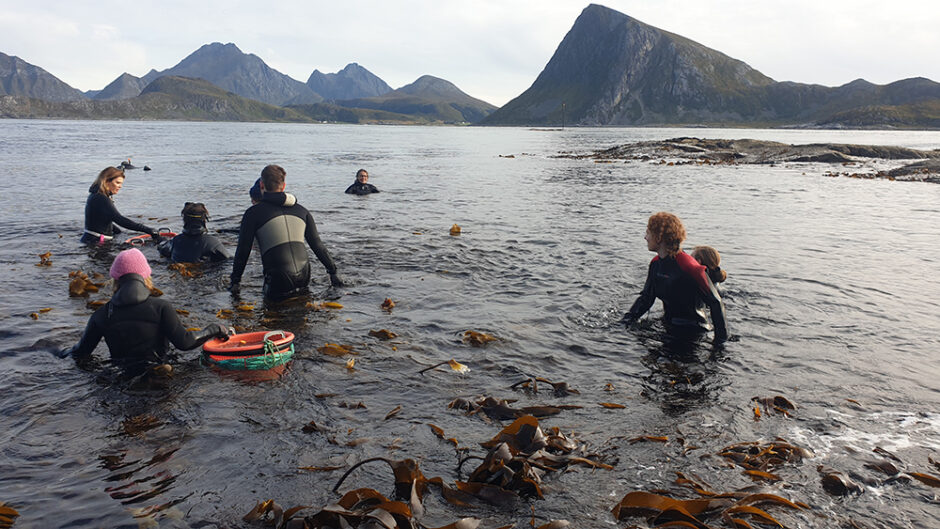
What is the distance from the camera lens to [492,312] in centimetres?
1016

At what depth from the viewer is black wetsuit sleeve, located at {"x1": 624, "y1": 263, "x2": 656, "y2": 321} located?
884 centimetres

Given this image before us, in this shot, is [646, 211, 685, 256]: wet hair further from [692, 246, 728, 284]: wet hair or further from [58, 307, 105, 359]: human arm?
[58, 307, 105, 359]: human arm

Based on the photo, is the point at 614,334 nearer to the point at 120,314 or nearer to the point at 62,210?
the point at 120,314

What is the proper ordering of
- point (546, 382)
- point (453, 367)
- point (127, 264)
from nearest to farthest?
point (127, 264) → point (546, 382) → point (453, 367)

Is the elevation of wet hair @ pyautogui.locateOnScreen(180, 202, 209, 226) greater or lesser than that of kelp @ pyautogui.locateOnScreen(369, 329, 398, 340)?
greater

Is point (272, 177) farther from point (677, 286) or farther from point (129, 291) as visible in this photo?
point (677, 286)

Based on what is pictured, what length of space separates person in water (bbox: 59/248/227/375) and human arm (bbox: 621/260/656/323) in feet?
22.2

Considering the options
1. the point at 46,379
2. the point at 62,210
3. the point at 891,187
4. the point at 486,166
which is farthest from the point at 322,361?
the point at 486,166

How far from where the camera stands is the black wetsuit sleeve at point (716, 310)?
813 centimetres

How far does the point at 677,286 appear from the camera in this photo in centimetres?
856

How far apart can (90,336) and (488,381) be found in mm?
5290

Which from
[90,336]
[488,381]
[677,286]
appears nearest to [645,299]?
[677,286]

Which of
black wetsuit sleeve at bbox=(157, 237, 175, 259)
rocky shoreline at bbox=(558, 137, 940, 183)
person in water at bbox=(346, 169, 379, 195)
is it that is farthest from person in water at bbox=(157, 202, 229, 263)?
→ rocky shoreline at bbox=(558, 137, 940, 183)

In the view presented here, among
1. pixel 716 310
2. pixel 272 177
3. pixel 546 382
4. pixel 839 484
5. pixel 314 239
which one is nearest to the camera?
pixel 839 484
